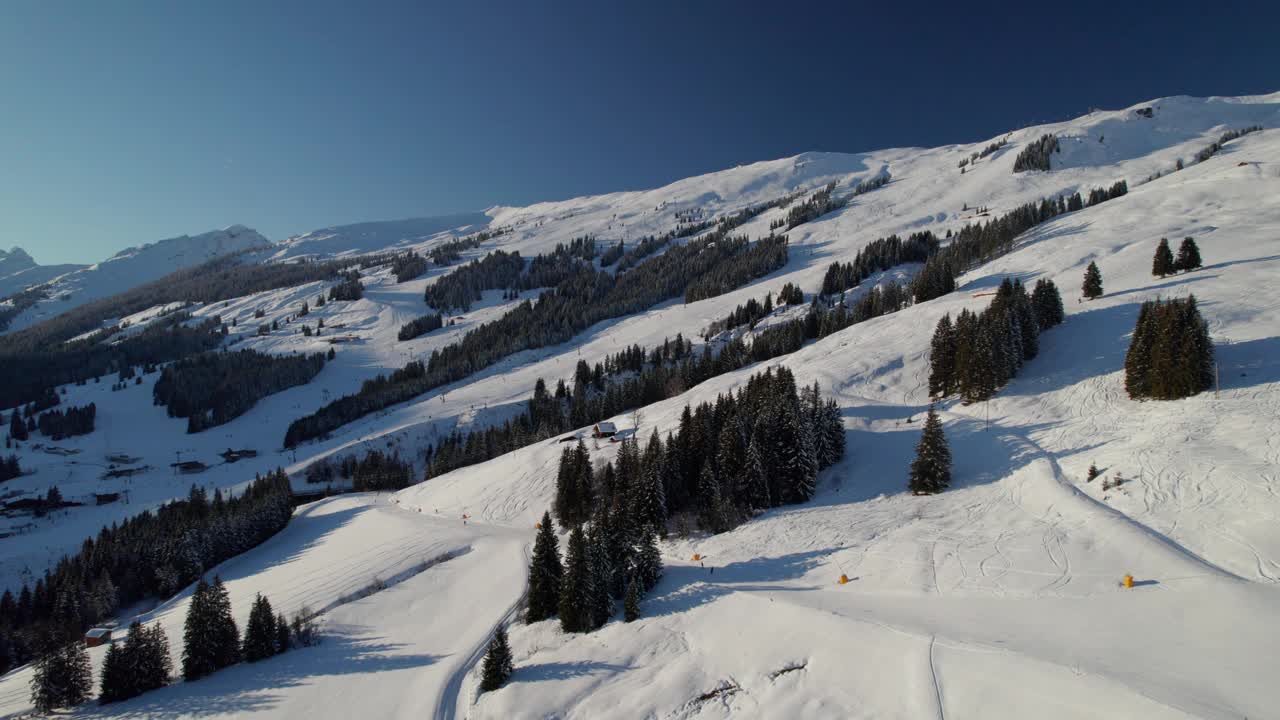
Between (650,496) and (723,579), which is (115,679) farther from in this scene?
(723,579)

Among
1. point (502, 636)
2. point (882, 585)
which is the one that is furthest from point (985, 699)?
point (502, 636)

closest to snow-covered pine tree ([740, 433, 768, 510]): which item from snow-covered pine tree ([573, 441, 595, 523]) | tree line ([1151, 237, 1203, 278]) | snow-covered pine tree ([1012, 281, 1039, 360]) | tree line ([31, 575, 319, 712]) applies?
snow-covered pine tree ([573, 441, 595, 523])

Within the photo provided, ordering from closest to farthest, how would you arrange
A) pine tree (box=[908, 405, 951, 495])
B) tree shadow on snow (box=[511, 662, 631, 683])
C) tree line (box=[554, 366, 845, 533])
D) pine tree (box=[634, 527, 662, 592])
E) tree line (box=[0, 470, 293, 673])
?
tree shadow on snow (box=[511, 662, 631, 683]) → pine tree (box=[634, 527, 662, 592]) → pine tree (box=[908, 405, 951, 495]) → tree line (box=[554, 366, 845, 533]) → tree line (box=[0, 470, 293, 673])

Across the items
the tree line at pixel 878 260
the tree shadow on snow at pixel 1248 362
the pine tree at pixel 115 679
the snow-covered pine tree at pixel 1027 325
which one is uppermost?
the tree line at pixel 878 260

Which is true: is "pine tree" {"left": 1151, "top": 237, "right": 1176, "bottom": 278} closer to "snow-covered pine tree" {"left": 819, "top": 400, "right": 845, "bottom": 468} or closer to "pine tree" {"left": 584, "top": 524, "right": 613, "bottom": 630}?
"snow-covered pine tree" {"left": 819, "top": 400, "right": 845, "bottom": 468}

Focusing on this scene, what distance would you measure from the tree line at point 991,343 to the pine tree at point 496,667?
50.6 m

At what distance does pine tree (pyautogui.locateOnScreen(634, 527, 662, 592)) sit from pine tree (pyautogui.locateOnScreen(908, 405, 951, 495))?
2059 cm

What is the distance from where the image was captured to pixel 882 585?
2512 centimetres

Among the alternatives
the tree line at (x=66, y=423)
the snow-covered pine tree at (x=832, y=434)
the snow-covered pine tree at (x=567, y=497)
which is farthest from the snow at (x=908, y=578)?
the tree line at (x=66, y=423)

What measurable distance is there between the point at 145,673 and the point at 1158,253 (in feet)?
391

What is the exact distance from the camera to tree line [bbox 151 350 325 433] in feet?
549

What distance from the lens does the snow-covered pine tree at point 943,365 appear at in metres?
58.7

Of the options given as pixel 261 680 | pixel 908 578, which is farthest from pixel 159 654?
pixel 908 578

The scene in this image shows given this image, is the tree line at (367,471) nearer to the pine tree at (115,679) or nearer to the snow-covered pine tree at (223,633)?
the snow-covered pine tree at (223,633)
